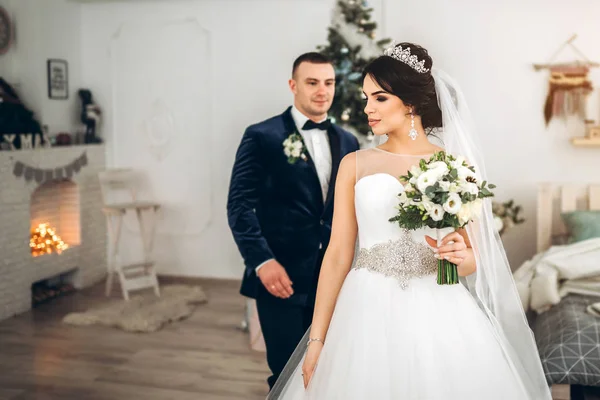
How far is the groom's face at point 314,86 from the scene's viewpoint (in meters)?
2.97

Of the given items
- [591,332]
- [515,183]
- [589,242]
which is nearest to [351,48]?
[515,183]

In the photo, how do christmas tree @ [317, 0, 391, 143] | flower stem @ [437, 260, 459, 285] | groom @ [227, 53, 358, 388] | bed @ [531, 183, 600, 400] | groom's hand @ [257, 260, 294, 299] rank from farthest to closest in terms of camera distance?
christmas tree @ [317, 0, 391, 143], bed @ [531, 183, 600, 400], groom @ [227, 53, 358, 388], groom's hand @ [257, 260, 294, 299], flower stem @ [437, 260, 459, 285]

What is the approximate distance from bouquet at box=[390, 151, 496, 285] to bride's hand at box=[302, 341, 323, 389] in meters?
0.42

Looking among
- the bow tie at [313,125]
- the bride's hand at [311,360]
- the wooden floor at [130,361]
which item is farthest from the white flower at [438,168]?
the wooden floor at [130,361]

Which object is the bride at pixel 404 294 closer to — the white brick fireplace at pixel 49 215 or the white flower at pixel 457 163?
the white flower at pixel 457 163

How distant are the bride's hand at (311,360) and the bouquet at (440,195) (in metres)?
0.42

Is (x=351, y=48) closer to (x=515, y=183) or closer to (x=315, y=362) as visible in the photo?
(x=515, y=183)

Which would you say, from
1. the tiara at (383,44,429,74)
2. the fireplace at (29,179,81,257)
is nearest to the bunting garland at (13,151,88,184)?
the fireplace at (29,179,81,257)

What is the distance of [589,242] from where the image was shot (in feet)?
14.5

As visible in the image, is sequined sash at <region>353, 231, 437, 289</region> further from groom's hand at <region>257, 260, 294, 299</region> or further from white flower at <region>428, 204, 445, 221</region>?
groom's hand at <region>257, 260, 294, 299</region>

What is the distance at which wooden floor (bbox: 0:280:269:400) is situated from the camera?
12.7 ft

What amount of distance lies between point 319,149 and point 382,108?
1114 millimetres

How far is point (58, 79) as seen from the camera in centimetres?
644

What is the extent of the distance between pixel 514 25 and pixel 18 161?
4347 mm
